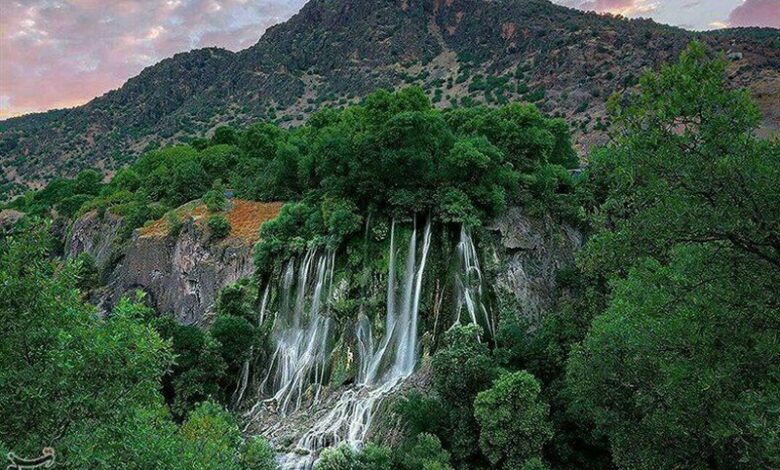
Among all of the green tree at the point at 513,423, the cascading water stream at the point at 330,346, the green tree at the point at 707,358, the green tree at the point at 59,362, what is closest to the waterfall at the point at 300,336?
the cascading water stream at the point at 330,346

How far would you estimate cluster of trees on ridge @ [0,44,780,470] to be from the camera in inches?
264

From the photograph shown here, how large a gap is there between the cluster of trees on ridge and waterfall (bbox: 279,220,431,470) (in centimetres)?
173

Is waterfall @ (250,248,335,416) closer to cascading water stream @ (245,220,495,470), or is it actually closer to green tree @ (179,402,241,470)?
cascading water stream @ (245,220,495,470)

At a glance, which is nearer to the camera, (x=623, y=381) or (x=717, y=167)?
(x=717, y=167)

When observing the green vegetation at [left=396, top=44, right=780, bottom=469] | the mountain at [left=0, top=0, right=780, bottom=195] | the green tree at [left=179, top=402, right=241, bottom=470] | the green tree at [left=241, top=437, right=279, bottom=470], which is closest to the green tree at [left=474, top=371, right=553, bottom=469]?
the green vegetation at [left=396, top=44, right=780, bottom=469]

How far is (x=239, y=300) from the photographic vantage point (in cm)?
2466

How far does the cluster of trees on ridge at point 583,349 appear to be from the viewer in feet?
22.0

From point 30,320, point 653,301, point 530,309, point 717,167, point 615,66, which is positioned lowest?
point 530,309

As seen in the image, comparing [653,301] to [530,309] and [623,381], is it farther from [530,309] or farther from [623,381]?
[530,309]

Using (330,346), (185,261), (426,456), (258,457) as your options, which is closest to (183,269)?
(185,261)

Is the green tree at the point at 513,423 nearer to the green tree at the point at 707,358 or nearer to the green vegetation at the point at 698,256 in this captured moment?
the green tree at the point at 707,358

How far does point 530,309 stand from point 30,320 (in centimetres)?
1814

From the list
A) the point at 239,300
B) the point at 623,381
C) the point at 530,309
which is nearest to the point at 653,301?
the point at 623,381

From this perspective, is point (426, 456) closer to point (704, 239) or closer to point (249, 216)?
point (704, 239)
